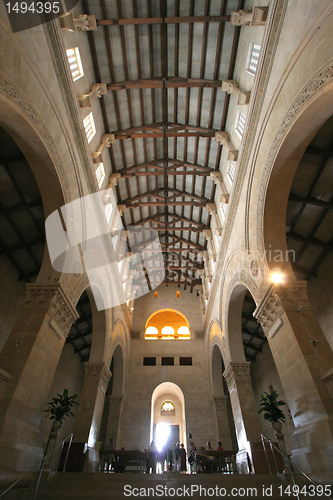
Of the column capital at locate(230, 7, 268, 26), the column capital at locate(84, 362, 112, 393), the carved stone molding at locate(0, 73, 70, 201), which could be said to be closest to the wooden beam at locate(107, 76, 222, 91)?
the column capital at locate(230, 7, 268, 26)

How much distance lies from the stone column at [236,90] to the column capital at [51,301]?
9.25 metres

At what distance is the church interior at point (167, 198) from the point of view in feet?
23.4

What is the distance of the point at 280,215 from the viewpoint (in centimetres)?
940

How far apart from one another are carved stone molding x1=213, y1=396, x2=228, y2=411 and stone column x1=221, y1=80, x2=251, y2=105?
17.6 meters

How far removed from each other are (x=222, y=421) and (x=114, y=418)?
6.98 metres

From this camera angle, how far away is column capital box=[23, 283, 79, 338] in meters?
8.36

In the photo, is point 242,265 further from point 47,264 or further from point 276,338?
point 47,264

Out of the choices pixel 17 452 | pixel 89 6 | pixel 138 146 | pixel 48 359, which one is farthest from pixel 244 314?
pixel 89 6

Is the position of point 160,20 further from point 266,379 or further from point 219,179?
point 266,379

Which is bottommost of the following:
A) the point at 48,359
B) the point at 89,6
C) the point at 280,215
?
the point at 48,359

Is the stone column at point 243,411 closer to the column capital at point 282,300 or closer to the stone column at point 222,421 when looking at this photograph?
the column capital at point 282,300

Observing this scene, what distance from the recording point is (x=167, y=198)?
18359 mm

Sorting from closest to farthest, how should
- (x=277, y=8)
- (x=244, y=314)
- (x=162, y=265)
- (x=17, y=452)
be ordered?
(x=17, y=452) → (x=277, y=8) → (x=244, y=314) → (x=162, y=265)

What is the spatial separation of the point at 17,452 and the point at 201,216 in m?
15.6
